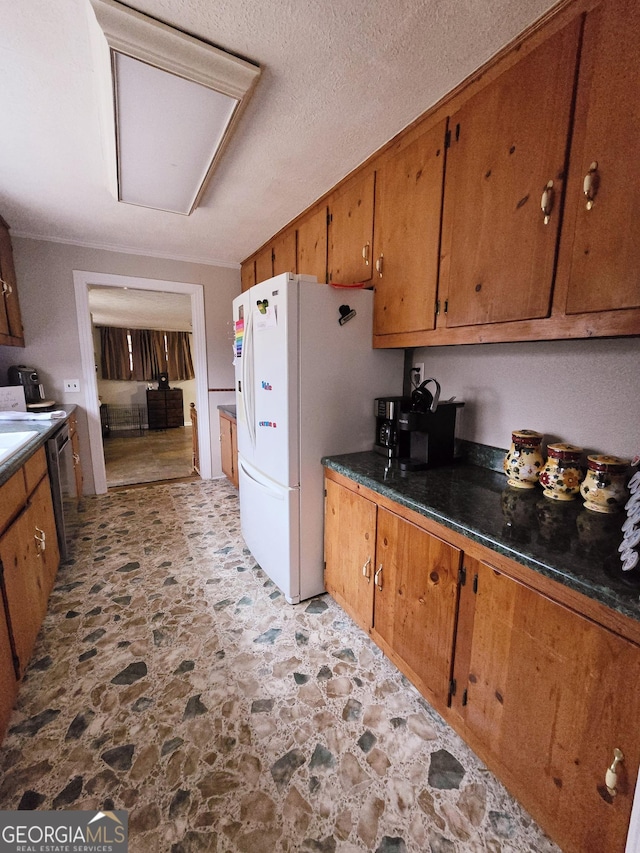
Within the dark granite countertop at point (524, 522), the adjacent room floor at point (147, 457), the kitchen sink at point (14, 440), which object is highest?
the kitchen sink at point (14, 440)

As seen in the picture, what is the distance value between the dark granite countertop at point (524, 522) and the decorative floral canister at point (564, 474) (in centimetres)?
3

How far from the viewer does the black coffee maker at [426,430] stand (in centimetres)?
156

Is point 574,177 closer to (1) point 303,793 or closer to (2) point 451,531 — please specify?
(2) point 451,531

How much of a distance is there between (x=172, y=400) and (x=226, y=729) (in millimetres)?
7260

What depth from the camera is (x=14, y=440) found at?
1.80 meters

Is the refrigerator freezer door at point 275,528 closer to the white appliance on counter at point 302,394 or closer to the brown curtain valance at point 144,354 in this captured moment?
the white appliance on counter at point 302,394

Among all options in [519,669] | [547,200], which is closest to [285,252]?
[547,200]

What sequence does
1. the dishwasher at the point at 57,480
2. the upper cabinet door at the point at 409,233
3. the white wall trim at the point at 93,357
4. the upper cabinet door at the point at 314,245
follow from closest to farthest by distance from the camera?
1. the upper cabinet door at the point at 409,233
2. the dishwasher at the point at 57,480
3. the upper cabinet door at the point at 314,245
4. the white wall trim at the point at 93,357

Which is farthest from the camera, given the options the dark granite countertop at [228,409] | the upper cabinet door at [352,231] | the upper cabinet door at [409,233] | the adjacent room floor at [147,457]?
the adjacent room floor at [147,457]

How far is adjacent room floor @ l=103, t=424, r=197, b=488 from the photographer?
4.12m

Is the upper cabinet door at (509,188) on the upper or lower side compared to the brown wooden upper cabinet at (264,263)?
lower

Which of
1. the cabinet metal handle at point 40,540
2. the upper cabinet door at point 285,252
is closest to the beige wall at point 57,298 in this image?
the upper cabinet door at point 285,252

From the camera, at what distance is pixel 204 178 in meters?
1.93

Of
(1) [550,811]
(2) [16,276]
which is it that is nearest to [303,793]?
(1) [550,811]
